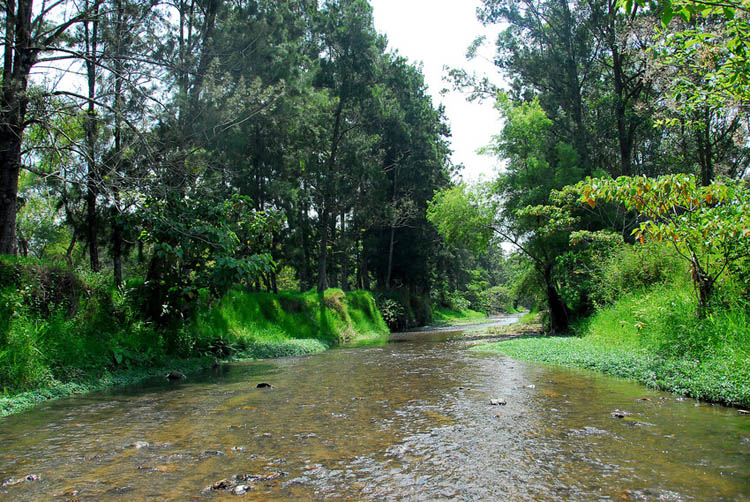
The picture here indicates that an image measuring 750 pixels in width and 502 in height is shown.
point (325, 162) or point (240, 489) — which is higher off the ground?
point (325, 162)

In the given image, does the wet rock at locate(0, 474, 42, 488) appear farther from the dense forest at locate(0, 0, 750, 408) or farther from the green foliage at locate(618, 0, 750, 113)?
the green foliage at locate(618, 0, 750, 113)

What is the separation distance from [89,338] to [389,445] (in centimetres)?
758

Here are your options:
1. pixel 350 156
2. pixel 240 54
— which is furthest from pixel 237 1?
pixel 350 156

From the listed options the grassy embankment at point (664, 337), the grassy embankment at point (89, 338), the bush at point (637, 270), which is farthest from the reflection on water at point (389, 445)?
the bush at point (637, 270)

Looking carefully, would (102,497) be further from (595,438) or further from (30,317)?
(30,317)

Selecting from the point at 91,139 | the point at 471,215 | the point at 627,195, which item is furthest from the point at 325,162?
the point at 627,195

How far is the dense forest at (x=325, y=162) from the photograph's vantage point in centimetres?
790

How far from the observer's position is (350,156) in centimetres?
2553

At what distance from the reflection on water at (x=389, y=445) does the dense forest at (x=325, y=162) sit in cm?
255

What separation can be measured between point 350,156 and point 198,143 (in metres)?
13.8

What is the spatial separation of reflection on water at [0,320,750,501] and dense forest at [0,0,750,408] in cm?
255

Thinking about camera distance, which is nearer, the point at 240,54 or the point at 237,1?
the point at 240,54

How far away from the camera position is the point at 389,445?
4.44 meters

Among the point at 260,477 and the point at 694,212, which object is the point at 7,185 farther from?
the point at 694,212
